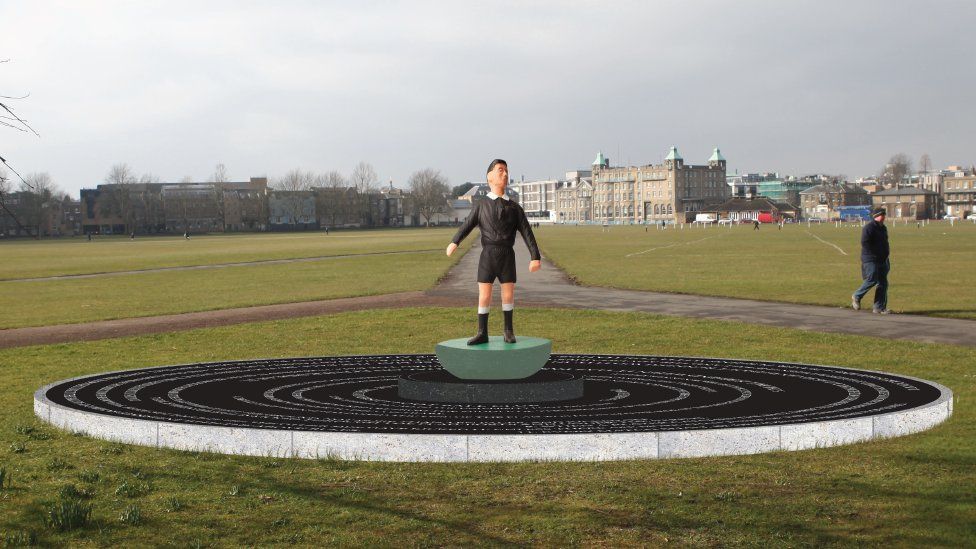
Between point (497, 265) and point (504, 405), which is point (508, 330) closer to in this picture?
point (497, 265)

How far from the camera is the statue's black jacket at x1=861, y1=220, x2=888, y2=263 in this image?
2275 cm

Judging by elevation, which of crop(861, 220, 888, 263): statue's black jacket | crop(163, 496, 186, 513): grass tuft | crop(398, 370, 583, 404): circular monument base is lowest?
crop(163, 496, 186, 513): grass tuft

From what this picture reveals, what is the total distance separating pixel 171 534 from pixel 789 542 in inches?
177

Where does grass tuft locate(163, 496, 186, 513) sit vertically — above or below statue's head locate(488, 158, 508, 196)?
below

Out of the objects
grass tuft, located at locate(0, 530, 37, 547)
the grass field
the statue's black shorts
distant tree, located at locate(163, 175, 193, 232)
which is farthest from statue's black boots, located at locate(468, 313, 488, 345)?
distant tree, located at locate(163, 175, 193, 232)

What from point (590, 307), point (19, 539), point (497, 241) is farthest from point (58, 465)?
point (590, 307)

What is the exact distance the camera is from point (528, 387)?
1166 centimetres

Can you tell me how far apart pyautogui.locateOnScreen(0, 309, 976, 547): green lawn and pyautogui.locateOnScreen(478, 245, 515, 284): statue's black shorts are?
12.8 feet

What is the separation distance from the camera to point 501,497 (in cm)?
796

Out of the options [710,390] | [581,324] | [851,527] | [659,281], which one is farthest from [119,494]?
[659,281]

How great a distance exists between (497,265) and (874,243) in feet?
45.0

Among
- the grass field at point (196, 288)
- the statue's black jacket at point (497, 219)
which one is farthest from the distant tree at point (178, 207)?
the statue's black jacket at point (497, 219)

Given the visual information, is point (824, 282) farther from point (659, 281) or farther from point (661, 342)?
point (661, 342)

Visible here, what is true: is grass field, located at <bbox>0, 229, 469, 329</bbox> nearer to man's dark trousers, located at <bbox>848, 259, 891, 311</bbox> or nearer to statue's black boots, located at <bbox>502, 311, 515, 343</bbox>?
man's dark trousers, located at <bbox>848, 259, 891, 311</bbox>
